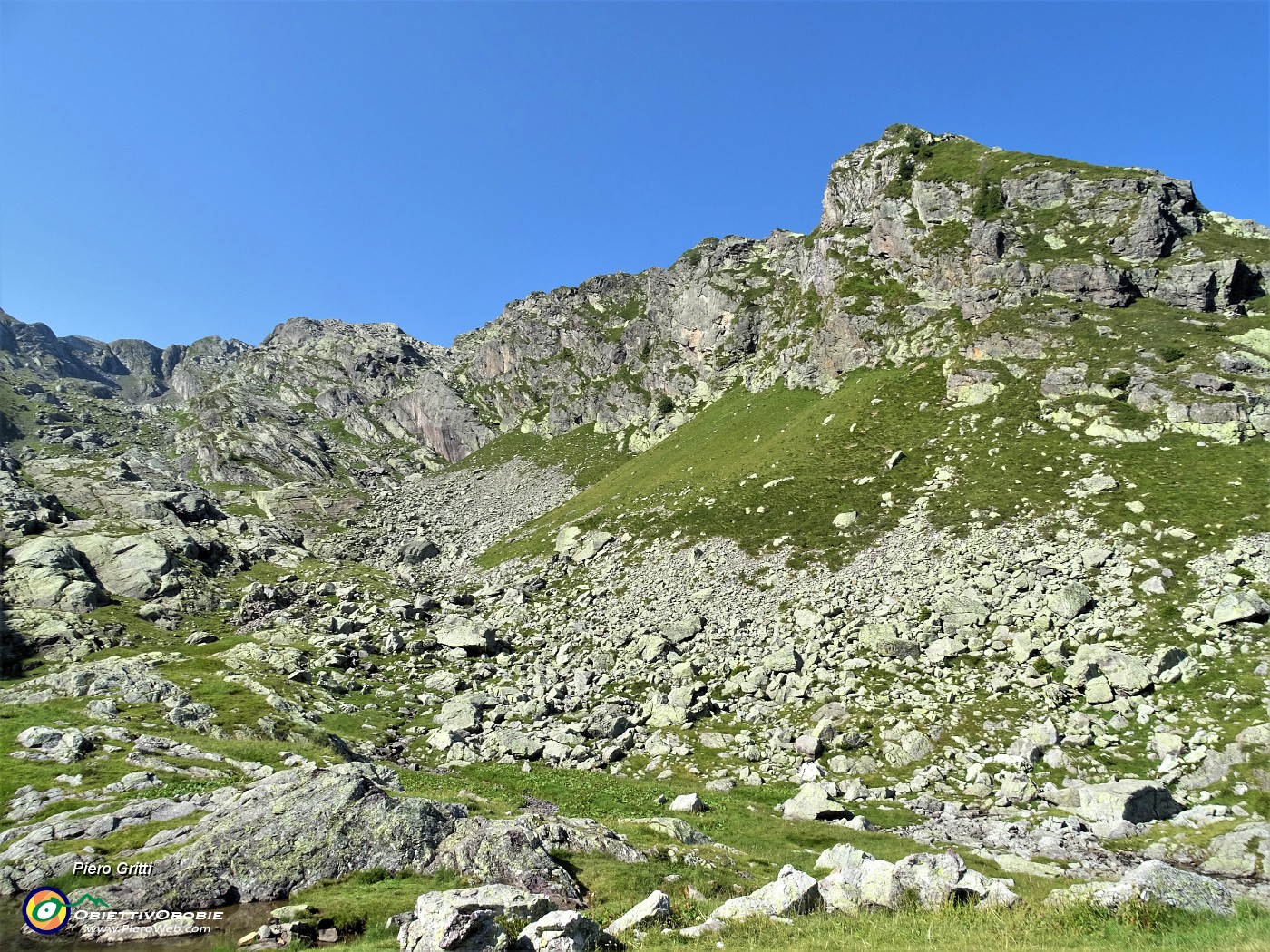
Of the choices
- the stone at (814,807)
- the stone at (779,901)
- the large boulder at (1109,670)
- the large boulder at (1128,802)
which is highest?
the large boulder at (1109,670)

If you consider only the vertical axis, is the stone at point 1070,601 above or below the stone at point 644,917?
above

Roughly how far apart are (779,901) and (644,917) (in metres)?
3.24

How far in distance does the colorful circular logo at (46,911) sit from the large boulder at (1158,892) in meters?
23.1

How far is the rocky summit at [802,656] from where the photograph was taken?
54.3ft

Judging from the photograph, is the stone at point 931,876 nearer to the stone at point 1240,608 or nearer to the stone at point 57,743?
the stone at point 1240,608

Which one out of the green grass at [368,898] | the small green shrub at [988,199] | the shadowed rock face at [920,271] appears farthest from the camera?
the small green shrub at [988,199]

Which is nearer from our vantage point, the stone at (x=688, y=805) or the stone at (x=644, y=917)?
the stone at (x=644, y=917)

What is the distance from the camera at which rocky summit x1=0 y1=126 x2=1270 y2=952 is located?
54.3ft

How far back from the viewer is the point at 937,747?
32.1m

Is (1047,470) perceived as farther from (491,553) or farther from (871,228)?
(491,553)

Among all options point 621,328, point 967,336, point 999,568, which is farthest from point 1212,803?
point 621,328

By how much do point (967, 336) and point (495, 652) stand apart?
73337 millimetres

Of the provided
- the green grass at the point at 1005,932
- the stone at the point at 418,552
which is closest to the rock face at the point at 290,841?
the green grass at the point at 1005,932

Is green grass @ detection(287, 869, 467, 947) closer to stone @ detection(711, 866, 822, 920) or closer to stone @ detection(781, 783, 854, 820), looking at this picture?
stone @ detection(711, 866, 822, 920)
